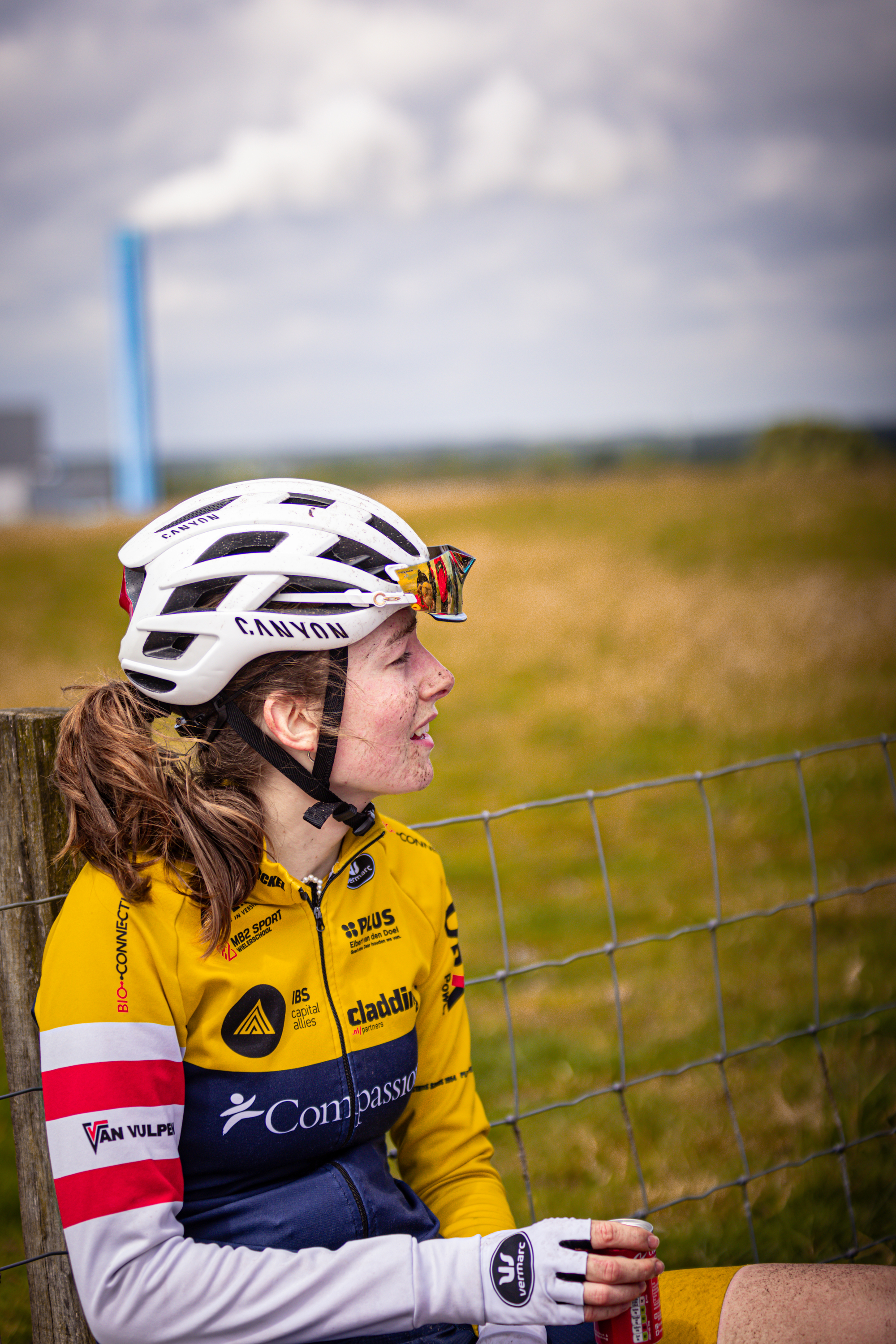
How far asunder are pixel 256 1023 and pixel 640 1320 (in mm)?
779

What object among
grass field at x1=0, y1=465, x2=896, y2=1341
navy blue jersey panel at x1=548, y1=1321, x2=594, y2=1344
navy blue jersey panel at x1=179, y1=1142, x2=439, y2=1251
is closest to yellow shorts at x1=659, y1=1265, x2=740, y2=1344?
navy blue jersey panel at x1=548, y1=1321, x2=594, y2=1344

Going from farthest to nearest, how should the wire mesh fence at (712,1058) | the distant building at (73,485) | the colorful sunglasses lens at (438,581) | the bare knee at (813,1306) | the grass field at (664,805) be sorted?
the distant building at (73,485) < the grass field at (664,805) < the wire mesh fence at (712,1058) < the colorful sunglasses lens at (438,581) < the bare knee at (813,1306)

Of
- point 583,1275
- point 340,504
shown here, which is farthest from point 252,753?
point 583,1275

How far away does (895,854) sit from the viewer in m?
7.92

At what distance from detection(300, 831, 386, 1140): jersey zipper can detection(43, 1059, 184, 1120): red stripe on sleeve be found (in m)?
0.36

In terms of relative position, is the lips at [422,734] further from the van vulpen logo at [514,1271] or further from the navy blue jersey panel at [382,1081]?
the van vulpen logo at [514,1271]

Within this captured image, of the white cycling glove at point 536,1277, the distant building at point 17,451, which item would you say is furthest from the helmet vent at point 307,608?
the distant building at point 17,451

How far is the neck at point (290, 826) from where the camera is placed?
1.99m

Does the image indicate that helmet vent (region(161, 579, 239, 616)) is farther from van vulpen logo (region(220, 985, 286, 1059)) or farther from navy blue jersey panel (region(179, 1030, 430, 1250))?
navy blue jersey panel (region(179, 1030, 430, 1250))

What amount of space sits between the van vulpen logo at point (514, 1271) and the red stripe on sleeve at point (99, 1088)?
0.59 m

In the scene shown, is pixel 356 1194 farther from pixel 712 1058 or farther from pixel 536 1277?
pixel 712 1058

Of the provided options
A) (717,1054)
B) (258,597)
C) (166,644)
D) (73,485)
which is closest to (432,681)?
(258,597)

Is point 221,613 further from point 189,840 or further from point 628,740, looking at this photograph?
point 628,740

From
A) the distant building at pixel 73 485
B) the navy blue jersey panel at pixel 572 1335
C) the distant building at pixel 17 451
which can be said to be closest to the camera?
the navy blue jersey panel at pixel 572 1335
